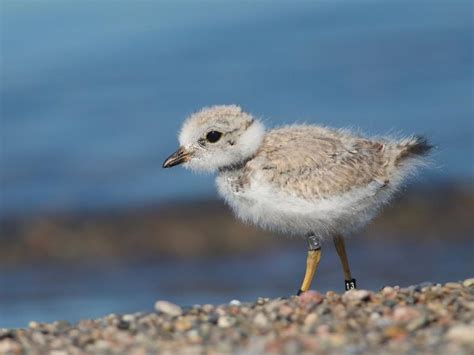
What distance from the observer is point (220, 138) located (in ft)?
21.6

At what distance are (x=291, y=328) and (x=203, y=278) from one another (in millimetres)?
6223

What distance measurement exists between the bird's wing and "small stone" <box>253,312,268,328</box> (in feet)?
3.82

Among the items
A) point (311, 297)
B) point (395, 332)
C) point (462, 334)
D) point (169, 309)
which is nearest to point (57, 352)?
point (169, 309)

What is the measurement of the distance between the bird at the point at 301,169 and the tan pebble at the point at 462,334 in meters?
1.75

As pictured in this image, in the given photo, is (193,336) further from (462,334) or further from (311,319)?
(462,334)

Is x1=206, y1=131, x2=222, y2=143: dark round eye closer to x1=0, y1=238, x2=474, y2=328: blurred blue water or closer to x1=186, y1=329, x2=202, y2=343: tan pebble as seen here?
x1=186, y1=329, x2=202, y2=343: tan pebble

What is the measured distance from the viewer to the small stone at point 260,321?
508 centimetres

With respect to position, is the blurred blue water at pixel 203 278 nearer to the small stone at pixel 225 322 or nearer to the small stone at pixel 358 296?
the small stone at pixel 358 296

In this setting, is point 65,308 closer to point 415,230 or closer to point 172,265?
point 172,265

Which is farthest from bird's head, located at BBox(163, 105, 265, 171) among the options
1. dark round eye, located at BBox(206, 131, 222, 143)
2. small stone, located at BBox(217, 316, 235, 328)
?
small stone, located at BBox(217, 316, 235, 328)

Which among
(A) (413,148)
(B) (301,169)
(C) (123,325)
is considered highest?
(A) (413,148)

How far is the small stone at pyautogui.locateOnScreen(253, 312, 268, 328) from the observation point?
508 cm

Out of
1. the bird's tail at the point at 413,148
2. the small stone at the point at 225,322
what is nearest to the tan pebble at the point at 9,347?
the small stone at the point at 225,322

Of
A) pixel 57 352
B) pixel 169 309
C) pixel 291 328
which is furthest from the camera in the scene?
pixel 169 309
